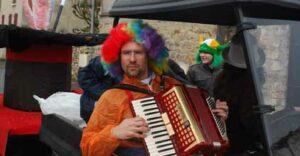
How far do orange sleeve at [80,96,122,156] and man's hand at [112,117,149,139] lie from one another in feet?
0.21

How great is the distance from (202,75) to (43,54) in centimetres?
165

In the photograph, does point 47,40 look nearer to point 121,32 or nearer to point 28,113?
point 28,113

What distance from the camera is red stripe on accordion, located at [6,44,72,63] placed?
539 centimetres

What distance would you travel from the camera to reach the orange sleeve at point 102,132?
282 cm

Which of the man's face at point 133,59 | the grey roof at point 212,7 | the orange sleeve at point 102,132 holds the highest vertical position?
the grey roof at point 212,7

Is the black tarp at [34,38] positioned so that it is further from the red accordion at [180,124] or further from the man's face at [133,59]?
the red accordion at [180,124]

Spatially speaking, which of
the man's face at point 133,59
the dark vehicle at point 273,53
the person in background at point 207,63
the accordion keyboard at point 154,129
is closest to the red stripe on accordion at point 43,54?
the person in background at point 207,63

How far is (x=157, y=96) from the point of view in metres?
2.87

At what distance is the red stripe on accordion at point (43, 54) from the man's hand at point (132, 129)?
9.36 feet

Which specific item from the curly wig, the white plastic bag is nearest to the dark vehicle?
the curly wig

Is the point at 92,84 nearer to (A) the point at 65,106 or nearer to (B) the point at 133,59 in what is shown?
(A) the point at 65,106

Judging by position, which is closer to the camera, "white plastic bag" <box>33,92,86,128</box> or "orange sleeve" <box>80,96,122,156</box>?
"orange sleeve" <box>80,96,122,156</box>

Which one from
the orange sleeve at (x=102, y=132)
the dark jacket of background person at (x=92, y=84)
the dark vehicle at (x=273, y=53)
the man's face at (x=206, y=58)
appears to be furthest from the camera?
the man's face at (x=206, y=58)

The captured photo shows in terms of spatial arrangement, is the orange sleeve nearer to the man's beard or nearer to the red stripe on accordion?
the man's beard
